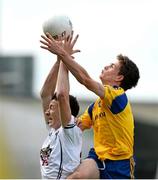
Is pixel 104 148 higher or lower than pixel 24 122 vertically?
higher

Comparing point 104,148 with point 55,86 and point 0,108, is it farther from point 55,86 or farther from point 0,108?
point 0,108

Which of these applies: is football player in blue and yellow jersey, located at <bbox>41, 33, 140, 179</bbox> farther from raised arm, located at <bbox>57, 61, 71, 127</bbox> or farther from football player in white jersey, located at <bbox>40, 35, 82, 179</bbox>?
raised arm, located at <bbox>57, 61, 71, 127</bbox>

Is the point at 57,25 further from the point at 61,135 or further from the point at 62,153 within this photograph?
the point at 62,153

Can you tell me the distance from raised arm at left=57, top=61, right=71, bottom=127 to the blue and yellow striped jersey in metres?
0.49

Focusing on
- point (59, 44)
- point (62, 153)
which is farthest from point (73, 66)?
point (62, 153)

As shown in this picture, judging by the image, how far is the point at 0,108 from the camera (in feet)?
101

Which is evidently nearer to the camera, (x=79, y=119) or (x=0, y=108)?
(x=79, y=119)

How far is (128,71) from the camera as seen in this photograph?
11.1 m

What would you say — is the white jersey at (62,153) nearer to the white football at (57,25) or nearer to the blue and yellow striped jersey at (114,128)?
the blue and yellow striped jersey at (114,128)

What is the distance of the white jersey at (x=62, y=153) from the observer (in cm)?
1093

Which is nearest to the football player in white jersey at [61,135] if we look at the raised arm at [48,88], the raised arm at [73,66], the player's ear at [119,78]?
the raised arm at [73,66]

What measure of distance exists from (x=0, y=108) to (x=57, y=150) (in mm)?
19839

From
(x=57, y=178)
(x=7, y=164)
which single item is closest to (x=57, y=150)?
(x=57, y=178)

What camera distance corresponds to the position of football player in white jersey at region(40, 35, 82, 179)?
10.7m
